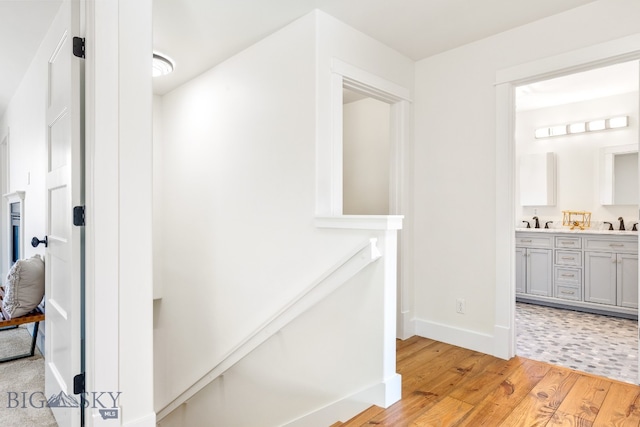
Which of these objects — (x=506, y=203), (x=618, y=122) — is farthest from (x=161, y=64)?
(x=618, y=122)

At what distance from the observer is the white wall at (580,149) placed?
14.5 feet

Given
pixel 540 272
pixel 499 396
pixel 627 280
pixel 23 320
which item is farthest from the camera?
pixel 540 272

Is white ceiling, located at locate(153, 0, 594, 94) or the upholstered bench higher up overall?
white ceiling, located at locate(153, 0, 594, 94)

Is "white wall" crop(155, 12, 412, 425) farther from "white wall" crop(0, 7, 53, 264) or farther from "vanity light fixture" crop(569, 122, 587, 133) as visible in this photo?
"vanity light fixture" crop(569, 122, 587, 133)

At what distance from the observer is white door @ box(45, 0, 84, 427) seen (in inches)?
60.4

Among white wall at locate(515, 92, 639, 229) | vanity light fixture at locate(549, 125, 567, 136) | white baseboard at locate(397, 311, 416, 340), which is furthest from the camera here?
vanity light fixture at locate(549, 125, 567, 136)

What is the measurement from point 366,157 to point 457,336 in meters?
2.09

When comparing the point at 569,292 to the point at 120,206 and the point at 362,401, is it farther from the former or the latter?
the point at 120,206

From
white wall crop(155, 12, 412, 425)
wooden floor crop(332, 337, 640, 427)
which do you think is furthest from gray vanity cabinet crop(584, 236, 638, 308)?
white wall crop(155, 12, 412, 425)

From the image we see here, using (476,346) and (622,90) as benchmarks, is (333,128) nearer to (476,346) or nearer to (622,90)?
(476,346)

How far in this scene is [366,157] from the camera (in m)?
4.12

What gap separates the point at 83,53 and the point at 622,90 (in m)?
5.37

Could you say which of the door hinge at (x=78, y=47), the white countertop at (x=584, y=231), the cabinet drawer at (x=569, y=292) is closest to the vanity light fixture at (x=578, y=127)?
the white countertop at (x=584, y=231)

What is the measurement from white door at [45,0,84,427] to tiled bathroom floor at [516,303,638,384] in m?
3.03
